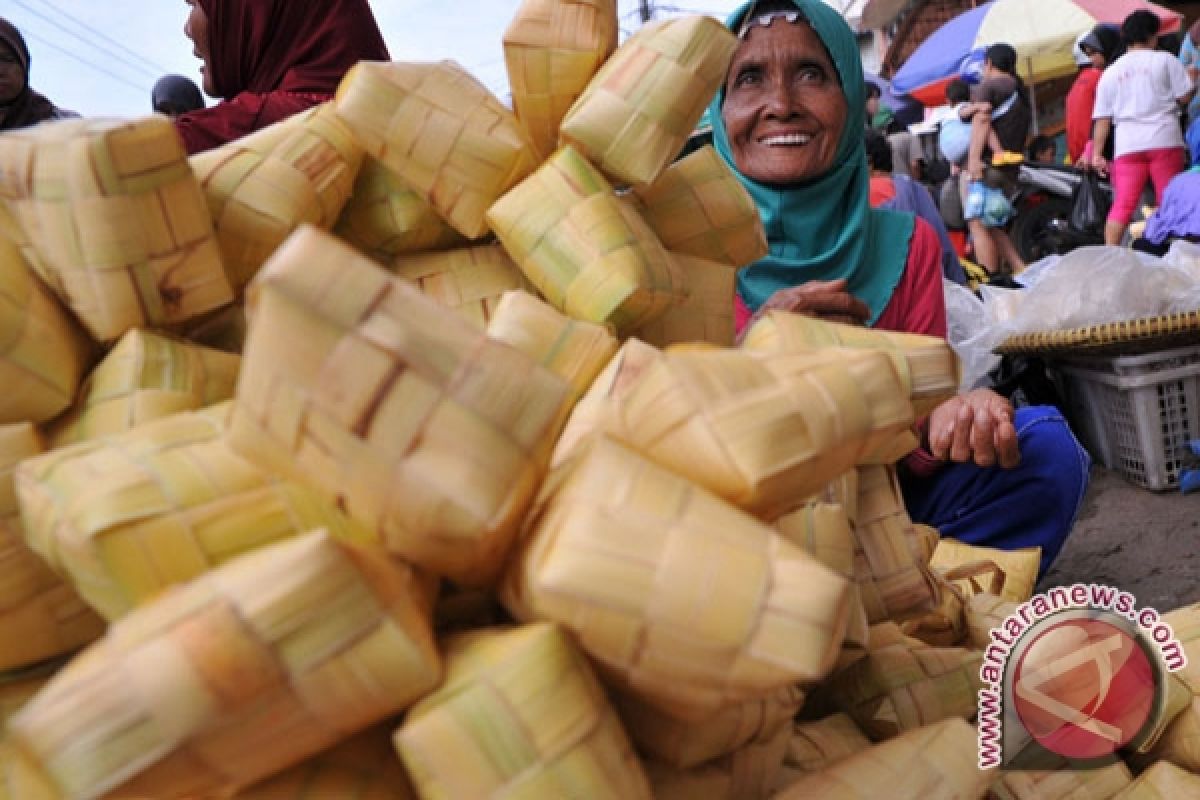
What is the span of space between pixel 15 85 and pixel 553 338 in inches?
80.3

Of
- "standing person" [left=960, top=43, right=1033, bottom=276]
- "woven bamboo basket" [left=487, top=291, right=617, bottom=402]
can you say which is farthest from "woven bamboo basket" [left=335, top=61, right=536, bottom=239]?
"standing person" [left=960, top=43, right=1033, bottom=276]

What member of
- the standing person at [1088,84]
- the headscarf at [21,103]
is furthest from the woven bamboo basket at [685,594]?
the standing person at [1088,84]

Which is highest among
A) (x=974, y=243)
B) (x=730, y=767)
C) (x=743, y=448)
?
(x=743, y=448)

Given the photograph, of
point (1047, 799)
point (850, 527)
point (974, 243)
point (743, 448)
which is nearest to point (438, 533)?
point (743, 448)

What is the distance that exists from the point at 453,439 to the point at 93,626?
290 mm

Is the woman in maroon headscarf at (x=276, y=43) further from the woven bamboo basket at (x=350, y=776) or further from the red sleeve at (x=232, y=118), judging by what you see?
the woven bamboo basket at (x=350, y=776)

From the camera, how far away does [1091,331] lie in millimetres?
2326

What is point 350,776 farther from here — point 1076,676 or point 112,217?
point 1076,676

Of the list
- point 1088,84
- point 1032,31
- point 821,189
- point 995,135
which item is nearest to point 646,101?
point 821,189

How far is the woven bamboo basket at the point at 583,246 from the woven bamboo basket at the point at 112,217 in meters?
0.21

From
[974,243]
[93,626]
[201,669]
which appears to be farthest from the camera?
[974,243]

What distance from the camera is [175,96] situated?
375 cm

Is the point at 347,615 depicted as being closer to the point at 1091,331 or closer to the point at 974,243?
the point at 1091,331

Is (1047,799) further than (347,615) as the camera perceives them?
Yes
